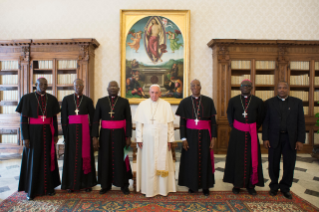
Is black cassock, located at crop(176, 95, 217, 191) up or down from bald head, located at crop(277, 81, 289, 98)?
down

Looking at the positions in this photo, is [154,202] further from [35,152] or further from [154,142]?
[35,152]

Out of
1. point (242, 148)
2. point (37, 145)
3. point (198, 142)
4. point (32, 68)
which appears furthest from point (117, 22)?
point (242, 148)

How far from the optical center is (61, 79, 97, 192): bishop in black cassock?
337 cm

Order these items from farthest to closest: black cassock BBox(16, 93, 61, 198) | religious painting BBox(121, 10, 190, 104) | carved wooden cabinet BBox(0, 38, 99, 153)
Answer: religious painting BBox(121, 10, 190, 104) < carved wooden cabinet BBox(0, 38, 99, 153) < black cassock BBox(16, 93, 61, 198)

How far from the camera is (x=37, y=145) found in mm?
3221

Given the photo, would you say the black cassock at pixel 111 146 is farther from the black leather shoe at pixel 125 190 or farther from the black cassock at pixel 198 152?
the black cassock at pixel 198 152

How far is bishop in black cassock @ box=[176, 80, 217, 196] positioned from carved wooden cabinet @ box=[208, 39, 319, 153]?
263cm

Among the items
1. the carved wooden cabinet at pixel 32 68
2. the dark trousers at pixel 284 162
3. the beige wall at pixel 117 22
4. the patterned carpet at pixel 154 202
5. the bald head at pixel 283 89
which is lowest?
the patterned carpet at pixel 154 202

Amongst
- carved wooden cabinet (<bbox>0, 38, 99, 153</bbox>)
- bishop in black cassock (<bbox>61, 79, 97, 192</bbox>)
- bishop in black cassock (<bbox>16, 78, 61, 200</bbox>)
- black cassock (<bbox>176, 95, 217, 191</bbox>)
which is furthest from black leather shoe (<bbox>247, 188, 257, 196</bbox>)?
carved wooden cabinet (<bbox>0, 38, 99, 153</bbox>)

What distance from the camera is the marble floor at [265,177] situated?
11.6 feet

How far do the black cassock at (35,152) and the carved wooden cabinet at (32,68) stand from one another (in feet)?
8.33

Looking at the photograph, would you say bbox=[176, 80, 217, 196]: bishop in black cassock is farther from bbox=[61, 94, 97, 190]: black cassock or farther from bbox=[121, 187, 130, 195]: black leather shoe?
bbox=[61, 94, 97, 190]: black cassock

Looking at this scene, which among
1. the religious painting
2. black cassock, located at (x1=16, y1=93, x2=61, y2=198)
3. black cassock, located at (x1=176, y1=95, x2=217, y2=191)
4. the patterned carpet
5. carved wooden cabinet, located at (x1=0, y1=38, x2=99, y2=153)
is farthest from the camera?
the religious painting

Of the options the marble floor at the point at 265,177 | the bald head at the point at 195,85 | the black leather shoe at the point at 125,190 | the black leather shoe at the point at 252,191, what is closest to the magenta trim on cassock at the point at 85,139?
the marble floor at the point at 265,177
